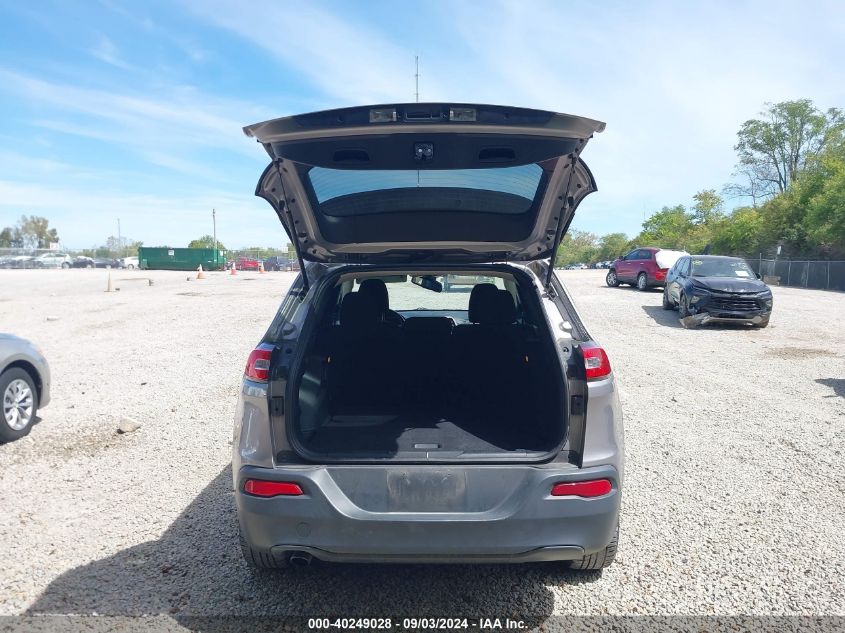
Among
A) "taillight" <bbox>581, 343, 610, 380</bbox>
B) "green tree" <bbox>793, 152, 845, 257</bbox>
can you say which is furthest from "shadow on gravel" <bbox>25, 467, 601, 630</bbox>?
"green tree" <bbox>793, 152, 845, 257</bbox>

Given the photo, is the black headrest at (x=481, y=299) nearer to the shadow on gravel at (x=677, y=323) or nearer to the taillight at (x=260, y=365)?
the taillight at (x=260, y=365)

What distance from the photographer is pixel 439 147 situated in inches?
104

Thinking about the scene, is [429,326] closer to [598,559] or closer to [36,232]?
[598,559]

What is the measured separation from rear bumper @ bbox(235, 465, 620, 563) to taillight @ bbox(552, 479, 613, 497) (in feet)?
0.07

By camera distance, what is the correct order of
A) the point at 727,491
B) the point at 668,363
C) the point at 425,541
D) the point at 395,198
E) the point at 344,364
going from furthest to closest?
1. the point at 668,363
2. the point at 727,491
3. the point at 344,364
4. the point at 395,198
5. the point at 425,541

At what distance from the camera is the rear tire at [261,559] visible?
2.58 meters

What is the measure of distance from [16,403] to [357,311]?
3569 mm

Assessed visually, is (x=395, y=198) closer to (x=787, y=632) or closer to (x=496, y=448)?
(x=496, y=448)

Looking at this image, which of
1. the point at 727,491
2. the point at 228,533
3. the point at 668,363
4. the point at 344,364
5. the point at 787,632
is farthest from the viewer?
the point at 668,363

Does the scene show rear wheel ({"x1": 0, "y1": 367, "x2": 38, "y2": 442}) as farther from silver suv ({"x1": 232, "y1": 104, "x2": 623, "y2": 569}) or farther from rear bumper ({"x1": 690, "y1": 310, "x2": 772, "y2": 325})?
rear bumper ({"x1": 690, "y1": 310, "x2": 772, "y2": 325})

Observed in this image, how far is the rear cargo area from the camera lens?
114 inches

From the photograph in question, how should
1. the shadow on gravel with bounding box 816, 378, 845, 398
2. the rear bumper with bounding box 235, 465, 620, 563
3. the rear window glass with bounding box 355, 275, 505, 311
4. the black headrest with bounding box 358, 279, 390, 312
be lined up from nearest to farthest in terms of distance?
the rear bumper with bounding box 235, 465, 620, 563, the black headrest with bounding box 358, 279, 390, 312, the rear window glass with bounding box 355, 275, 505, 311, the shadow on gravel with bounding box 816, 378, 845, 398

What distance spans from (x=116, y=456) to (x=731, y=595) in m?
4.48

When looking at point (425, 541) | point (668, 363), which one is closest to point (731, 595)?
point (425, 541)
